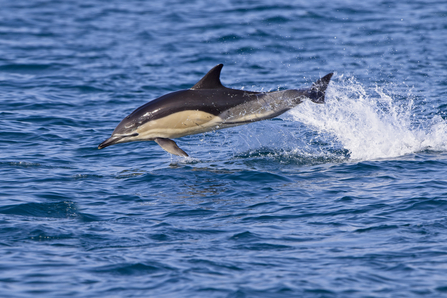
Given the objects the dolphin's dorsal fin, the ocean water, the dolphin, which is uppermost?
the dolphin's dorsal fin

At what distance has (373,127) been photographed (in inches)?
566

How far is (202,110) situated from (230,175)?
1.40 metres

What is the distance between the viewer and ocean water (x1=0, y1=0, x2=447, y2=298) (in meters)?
8.07

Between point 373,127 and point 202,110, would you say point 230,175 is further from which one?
point 373,127

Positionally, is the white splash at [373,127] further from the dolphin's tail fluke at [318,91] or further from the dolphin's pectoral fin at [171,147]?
the dolphin's pectoral fin at [171,147]

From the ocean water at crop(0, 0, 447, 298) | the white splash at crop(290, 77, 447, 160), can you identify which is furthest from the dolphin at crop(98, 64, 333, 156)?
the white splash at crop(290, 77, 447, 160)

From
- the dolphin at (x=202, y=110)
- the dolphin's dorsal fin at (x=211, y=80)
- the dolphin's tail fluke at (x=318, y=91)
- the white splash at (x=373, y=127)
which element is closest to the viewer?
the dolphin's dorsal fin at (x=211, y=80)

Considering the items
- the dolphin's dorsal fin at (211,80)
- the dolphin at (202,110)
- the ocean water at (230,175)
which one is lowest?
the ocean water at (230,175)

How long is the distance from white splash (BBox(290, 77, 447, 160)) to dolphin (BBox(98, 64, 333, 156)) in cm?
218

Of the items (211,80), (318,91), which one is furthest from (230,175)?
(318,91)

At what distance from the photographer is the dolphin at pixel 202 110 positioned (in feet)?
38.9

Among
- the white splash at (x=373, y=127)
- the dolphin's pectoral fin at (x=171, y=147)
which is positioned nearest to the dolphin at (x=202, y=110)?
the dolphin's pectoral fin at (x=171, y=147)

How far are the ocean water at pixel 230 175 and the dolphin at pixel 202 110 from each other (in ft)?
2.82

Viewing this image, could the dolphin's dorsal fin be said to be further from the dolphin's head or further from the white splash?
the white splash
